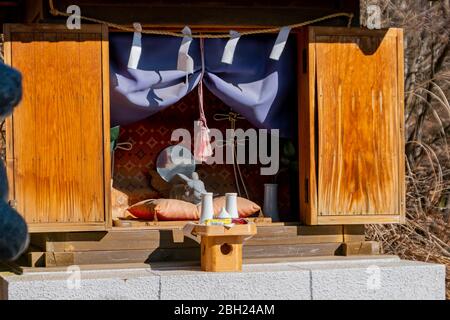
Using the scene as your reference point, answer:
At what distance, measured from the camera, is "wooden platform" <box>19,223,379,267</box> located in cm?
784

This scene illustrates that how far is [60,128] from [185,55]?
1411 mm

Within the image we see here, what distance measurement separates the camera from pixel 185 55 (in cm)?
827

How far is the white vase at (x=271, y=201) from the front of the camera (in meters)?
9.20

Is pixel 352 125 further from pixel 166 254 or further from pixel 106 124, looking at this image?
pixel 106 124

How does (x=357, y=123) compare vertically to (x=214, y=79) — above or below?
below

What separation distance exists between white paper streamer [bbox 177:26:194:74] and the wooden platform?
1.54 m

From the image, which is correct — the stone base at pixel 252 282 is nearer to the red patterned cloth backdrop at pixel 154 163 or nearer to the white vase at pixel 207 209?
the white vase at pixel 207 209

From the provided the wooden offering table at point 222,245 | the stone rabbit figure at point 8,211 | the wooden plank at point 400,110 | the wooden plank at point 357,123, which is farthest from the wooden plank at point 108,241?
the stone rabbit figure at point 8,211

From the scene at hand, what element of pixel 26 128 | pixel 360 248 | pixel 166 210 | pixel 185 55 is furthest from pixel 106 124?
pixel 360 248

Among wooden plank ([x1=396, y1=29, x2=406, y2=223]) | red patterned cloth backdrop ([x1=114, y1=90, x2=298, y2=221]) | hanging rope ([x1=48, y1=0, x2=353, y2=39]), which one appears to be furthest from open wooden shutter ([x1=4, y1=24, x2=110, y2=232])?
wooden plank ([x1=396, y1=29, x2=406, y2=223])

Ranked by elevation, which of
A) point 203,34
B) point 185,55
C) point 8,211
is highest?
point 203,34

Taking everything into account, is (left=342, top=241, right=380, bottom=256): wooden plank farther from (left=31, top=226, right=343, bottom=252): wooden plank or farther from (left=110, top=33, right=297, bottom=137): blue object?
(left=110, top=33, right=297, bottom=137): blue object

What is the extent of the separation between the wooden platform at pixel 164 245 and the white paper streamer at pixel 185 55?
1545mm

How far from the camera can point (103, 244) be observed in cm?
796
